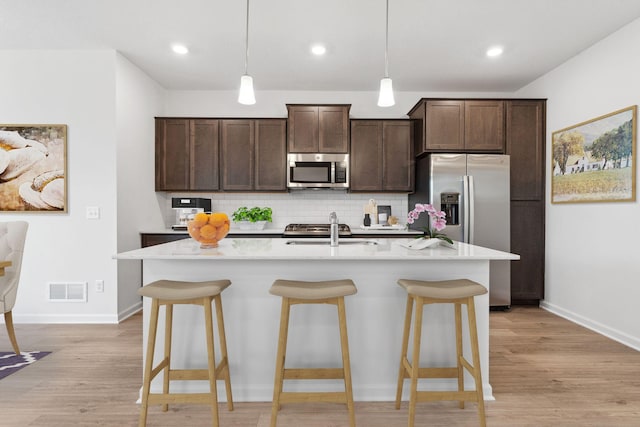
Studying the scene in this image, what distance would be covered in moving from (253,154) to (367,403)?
10.6ft

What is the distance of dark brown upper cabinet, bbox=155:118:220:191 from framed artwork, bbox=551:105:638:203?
12.9 ft

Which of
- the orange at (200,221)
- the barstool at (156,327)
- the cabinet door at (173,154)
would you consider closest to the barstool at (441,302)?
the barstool at (156,327)

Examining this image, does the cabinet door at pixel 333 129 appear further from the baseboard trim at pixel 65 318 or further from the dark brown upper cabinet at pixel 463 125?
the baseboard trim at pixel 65 318

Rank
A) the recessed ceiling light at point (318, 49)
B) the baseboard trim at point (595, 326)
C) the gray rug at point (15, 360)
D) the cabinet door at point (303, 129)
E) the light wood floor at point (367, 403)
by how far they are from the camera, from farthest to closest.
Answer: the cabinet door at point (303, 129), the recessed ceiling light at point (318, 49), the baseboard trim at point (595, 326), the gray rug at point (15, 360), the light wood floor at point (367, 403)

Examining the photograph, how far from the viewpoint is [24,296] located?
3.61 meters

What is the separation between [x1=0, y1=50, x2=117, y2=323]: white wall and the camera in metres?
3.59

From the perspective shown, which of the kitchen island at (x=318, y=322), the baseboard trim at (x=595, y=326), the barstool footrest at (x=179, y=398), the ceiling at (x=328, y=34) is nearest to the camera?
the barstool footrest at (x=179, y=398)

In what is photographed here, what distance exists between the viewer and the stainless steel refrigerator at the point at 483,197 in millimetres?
3992

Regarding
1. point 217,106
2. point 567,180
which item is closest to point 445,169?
Result: point 567,180

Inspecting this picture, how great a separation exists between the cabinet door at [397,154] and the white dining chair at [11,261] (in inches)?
143

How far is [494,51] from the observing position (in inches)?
140

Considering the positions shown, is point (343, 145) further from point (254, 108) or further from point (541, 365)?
point (541, 365)

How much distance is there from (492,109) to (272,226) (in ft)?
10.0

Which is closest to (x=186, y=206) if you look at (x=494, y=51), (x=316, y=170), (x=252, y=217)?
(x=252, y=217)
